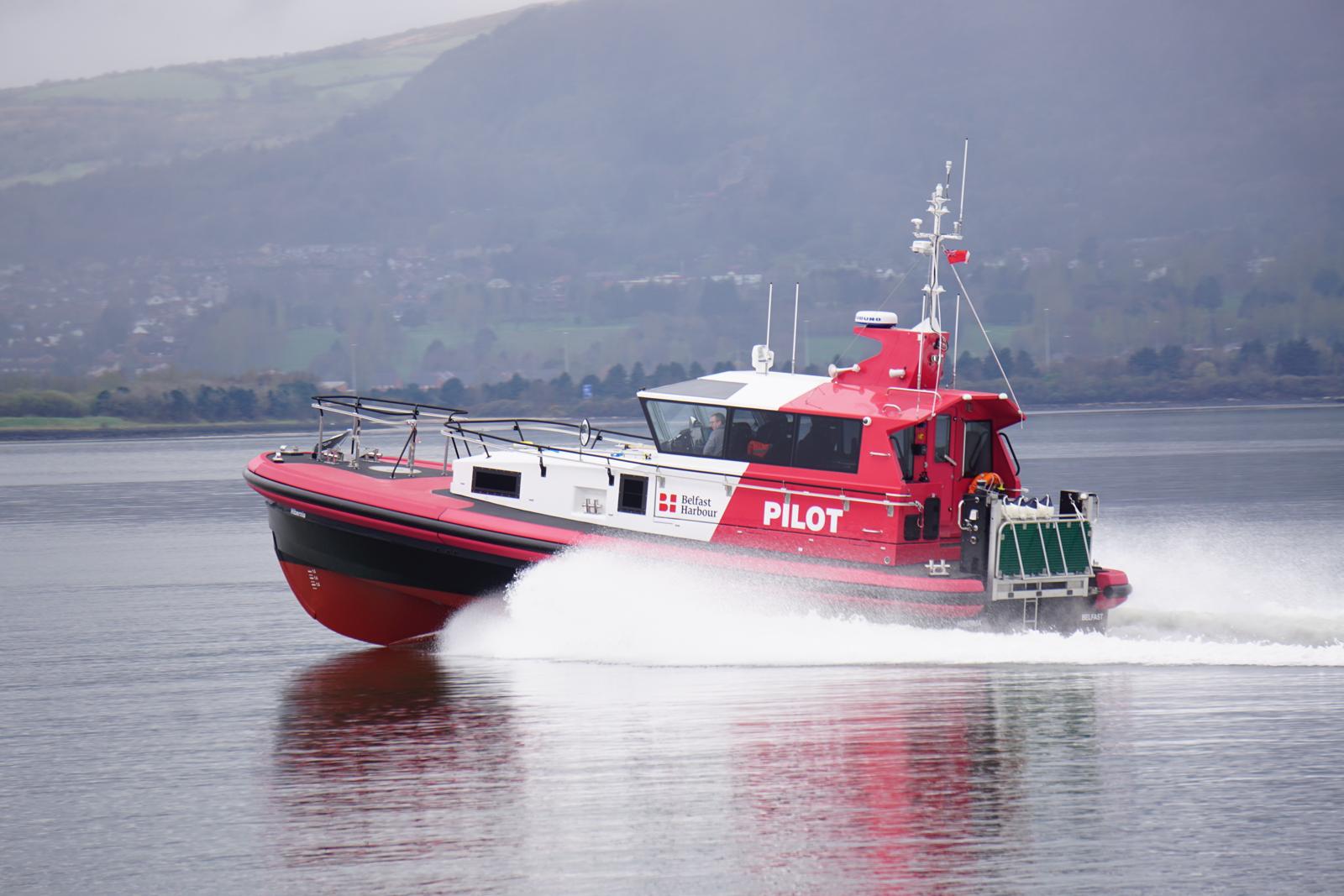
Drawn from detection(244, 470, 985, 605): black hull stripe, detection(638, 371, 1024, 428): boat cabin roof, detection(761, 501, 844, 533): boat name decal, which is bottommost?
detection(244, 470, 985, 605): black hull stripe

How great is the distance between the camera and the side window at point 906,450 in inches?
498

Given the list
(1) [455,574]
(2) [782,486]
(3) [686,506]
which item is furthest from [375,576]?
(2) [782,486]

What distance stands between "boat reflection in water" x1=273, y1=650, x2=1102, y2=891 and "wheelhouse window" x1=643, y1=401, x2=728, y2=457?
6.69 feet

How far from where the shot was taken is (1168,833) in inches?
341

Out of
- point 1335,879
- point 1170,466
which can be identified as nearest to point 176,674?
Result: point 1335,879

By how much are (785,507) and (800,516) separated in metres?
0.14

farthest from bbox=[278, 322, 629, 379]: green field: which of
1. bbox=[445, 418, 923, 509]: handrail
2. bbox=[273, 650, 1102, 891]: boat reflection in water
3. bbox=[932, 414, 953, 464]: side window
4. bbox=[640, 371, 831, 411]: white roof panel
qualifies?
bbox=[273, 650, 1102, 891]: boat reflection in water

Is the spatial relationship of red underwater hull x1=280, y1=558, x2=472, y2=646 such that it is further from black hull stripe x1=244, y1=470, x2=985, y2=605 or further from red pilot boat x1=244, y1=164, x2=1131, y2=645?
black hull stripe x1=244, y1=470, x2=985, y2=605

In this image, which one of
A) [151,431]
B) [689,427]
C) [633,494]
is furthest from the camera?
[151,431]

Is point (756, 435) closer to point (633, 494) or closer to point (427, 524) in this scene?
point (633, 494)

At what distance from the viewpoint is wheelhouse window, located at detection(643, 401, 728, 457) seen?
13.1 meters

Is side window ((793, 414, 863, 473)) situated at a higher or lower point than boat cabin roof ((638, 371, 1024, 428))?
lower

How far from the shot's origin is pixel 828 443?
12766 millimetres

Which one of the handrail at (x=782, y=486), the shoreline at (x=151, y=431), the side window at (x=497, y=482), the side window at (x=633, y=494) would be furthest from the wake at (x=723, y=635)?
the shoreline at (x=151, y=431)
